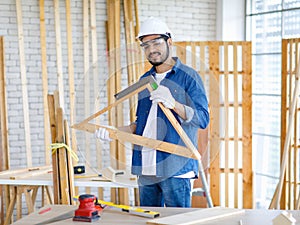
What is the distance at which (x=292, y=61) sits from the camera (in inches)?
183

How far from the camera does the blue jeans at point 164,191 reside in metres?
2.89

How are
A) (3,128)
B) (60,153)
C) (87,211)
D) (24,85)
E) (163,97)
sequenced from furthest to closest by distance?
1. (24,85)
2. (3,128)
3. (60,153)
4. (163,97)
5. (87,211)

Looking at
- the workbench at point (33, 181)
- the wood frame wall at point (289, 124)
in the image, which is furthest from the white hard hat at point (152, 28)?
the wood frame wall at point (289, 124)

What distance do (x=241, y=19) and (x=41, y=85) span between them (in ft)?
7.84

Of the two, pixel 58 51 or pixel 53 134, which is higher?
pixel 58 51

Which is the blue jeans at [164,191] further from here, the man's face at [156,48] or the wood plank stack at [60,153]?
the man's face at [156,48]

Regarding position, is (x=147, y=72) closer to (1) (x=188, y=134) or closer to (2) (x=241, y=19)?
(1) (x=188, y=134)

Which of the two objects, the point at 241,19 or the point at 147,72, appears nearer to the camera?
the point at 147,72

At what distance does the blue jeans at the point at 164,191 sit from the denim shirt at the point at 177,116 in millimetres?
59

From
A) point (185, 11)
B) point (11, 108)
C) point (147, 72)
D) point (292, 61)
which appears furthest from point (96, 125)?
point (185, 11)

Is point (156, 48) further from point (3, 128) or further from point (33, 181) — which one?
point (3, 128)

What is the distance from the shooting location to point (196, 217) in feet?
7.72

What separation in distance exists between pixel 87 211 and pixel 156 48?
0.92 metres

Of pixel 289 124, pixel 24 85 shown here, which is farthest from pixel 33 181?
pixel 289 124
